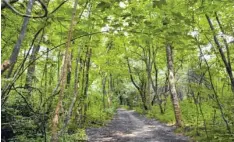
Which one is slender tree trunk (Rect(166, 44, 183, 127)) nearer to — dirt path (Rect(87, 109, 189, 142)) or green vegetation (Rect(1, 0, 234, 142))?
green vegetation (Rect(1, 0, 234, 142))

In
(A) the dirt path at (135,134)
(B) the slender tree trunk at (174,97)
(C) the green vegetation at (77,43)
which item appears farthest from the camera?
(B) the slender tree trunk at (174,97)

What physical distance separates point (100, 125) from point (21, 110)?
7.83m

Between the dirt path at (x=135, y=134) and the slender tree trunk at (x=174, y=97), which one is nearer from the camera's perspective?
the dirt path at (x=135, y=134)

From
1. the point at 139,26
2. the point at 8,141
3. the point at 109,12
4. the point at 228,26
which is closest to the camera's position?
the point at 139,26

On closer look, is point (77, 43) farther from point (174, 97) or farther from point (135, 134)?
point (174, 97)

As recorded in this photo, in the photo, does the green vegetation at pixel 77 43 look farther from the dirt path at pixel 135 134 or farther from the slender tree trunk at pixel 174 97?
the dirt path at pixel 135 134

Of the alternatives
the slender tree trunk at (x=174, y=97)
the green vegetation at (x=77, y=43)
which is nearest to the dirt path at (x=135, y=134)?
the slender tree trunk at (x=174, y=97)

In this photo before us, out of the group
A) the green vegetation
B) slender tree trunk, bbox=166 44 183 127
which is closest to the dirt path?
slender tree trunk, bbox=166 44 183 127

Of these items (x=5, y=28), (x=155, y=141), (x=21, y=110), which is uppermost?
(x=5, y=28)

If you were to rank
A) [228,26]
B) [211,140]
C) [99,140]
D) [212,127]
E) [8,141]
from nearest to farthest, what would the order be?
[8,141] < [228,26] < [211,140] < [212,127] < [99,140]

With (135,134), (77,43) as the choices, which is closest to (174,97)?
(135,134)

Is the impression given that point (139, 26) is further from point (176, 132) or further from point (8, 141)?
point (176, 132)

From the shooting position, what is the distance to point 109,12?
15.5ft

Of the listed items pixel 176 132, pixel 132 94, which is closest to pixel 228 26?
pixel 176 132
